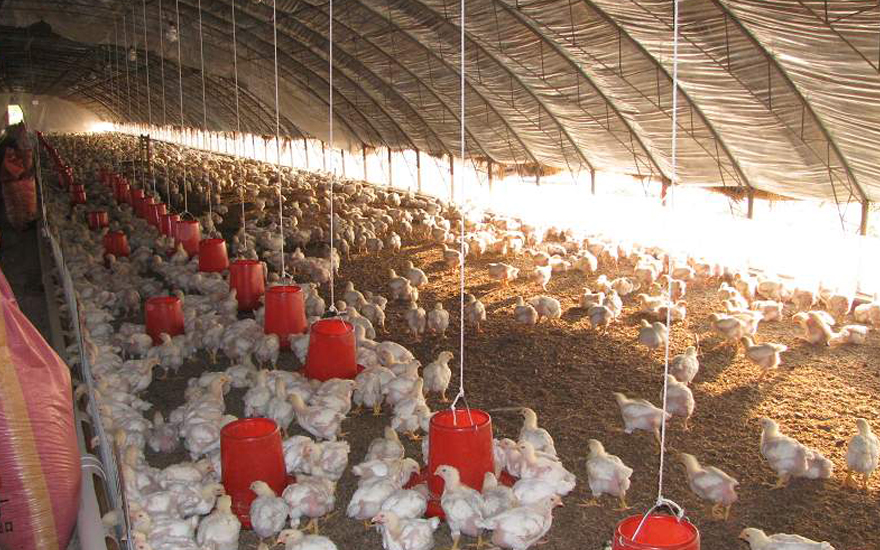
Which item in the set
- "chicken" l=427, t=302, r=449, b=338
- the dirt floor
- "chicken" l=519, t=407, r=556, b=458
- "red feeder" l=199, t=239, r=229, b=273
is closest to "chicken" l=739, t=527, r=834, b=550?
the dirt floor

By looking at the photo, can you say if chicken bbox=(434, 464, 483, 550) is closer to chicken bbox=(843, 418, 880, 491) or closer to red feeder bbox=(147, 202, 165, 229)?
chicken bbox=(843, 418, 880, 491)

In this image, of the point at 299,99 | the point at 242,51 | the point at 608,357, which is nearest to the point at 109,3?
the point at 242,51

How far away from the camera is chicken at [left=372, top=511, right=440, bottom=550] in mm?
4129

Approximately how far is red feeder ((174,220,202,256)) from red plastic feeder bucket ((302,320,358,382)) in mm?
6706

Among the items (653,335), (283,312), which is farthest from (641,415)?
(283,312)

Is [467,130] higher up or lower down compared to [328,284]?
higher up

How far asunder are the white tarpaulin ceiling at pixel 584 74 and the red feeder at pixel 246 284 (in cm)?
569

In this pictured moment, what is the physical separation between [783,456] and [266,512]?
3.45 metres

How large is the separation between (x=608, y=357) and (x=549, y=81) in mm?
7158

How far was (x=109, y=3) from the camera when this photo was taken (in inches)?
779

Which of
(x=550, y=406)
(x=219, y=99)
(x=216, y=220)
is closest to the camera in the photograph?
(x=550, y=406)

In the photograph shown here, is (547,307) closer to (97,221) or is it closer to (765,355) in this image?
(765,355)

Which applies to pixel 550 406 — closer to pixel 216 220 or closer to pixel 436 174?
pixel 216 220

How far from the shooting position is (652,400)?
6875 millimetres
